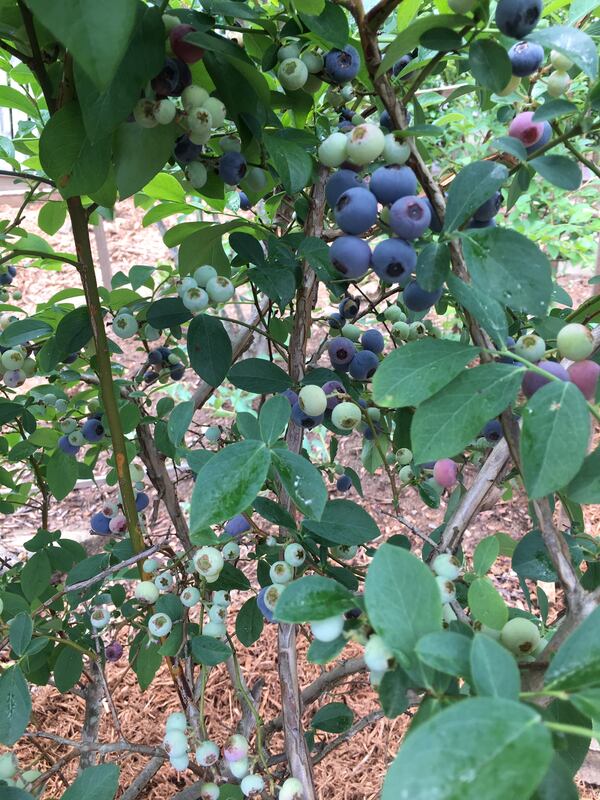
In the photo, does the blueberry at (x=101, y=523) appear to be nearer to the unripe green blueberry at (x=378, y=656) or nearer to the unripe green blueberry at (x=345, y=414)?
the unripe green blueberry at (x=345, y=414)

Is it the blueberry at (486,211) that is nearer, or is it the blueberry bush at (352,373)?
the blueberry bush at (352,373)

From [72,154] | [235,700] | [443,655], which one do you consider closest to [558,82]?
[72,154]

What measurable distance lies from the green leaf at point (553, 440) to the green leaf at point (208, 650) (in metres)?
0.40

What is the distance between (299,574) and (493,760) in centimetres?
44

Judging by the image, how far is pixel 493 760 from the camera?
23cm

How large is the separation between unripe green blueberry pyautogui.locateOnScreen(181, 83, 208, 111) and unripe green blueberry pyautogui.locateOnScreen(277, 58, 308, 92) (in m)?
0.11

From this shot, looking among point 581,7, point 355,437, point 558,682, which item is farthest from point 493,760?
point 355,437

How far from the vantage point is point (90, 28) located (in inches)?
12.8

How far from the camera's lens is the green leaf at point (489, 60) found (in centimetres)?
47

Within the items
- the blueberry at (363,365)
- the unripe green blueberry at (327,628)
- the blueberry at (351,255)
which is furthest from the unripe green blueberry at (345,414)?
the unripe green blueberry at (327,628)

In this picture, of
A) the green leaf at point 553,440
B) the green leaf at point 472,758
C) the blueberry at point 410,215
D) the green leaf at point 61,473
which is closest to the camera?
the green leaf at point 472,758

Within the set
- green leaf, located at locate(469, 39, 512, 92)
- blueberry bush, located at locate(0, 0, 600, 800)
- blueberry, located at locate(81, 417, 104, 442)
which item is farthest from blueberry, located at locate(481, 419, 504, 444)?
blueberry, located at locate(81, 417, 104, 442)

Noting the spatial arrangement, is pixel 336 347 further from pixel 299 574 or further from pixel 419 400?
pixel 419 400

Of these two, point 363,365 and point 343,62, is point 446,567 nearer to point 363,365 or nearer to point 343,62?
point 363,365
